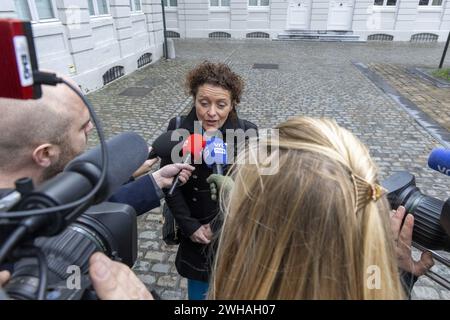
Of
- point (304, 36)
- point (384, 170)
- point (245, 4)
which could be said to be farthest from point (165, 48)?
point (384, 170)

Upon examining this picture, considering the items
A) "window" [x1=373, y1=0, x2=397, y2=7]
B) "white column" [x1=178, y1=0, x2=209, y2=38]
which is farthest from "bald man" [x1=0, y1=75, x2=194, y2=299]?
"window" [x1=373, y1=0, x2=397, y2=7]

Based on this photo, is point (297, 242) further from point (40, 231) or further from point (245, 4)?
point (245, 4)

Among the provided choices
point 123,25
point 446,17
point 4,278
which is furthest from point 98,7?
point 446,17

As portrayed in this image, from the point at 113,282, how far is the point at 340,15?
2019cm

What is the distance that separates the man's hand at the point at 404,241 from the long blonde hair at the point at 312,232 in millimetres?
540

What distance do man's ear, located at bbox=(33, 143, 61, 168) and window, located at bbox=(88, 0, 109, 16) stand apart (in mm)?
8893

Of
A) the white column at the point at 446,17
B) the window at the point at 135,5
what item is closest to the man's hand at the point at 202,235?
the window at the point at 135,5

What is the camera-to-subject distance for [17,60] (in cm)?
63

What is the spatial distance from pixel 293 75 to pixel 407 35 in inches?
446

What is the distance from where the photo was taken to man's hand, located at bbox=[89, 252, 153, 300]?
30.1 inches

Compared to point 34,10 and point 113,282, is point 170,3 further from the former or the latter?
point 113,282

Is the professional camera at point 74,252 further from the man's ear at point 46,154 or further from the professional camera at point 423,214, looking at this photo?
the professional camera at point 423,214

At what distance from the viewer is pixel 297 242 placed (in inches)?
36.7

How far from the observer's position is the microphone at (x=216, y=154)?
1917mm
